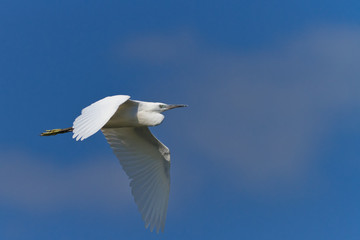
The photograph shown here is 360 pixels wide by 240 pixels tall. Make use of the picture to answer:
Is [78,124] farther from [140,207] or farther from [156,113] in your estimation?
[140,207]

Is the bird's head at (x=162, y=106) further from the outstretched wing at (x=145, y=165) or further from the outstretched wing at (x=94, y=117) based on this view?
the outstretched wing at (x=94, y=117)

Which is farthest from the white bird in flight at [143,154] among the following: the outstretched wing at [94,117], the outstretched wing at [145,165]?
the outstretched wing at [94,117]

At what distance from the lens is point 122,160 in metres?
14.1

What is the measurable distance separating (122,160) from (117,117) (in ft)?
4.82

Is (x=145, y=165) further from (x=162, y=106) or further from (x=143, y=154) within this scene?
(x=162, y=106)

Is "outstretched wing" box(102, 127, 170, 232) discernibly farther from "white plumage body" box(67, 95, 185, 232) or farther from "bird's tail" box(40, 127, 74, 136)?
"bird's tail" box(40, 127, 74, 136)

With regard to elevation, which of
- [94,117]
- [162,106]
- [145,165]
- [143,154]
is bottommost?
[145,165]

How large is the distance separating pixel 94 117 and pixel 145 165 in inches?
148

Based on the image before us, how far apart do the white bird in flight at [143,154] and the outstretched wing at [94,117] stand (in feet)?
4.40

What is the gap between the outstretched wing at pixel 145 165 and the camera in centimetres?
1385

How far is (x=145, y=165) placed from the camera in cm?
1427

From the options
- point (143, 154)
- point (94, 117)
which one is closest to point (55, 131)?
point (143, 154)

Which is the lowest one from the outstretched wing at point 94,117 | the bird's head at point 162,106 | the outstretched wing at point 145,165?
the outstretched wing at point 145,165

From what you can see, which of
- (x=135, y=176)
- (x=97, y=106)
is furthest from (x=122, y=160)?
(x=97, y=106)
